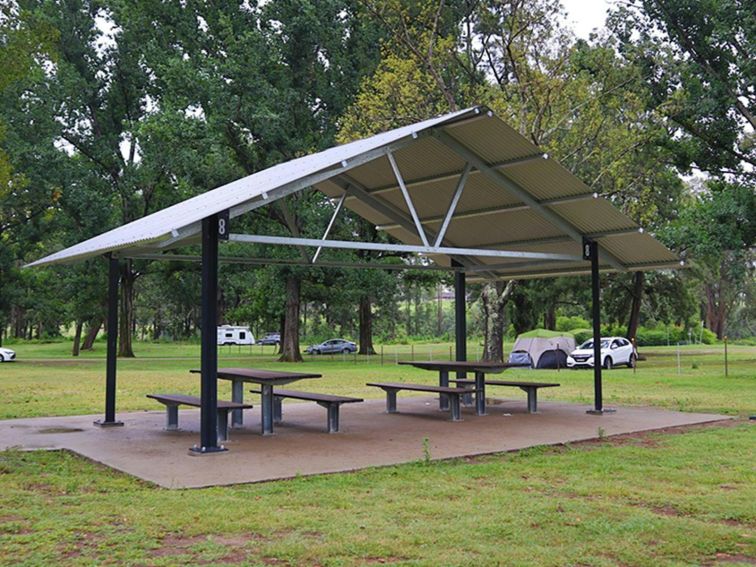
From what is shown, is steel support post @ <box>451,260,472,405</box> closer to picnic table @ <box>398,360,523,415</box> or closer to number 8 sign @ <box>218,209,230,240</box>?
picnic table @ <box>398,360,523,415</box>

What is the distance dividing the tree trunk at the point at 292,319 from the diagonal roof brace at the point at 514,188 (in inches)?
Result: 867

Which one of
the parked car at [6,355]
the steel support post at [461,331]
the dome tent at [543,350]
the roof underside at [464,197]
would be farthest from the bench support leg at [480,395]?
the parked car at [6,355]

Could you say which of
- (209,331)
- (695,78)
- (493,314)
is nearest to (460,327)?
(209,331)

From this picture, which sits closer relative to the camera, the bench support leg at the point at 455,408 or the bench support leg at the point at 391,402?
the bench support leg at the point at 455,408

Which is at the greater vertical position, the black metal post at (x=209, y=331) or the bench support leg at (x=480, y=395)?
the black metal post at (x=209, y=331)

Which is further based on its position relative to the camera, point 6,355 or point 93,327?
point 93,327

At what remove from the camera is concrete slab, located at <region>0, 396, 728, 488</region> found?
8617 mm

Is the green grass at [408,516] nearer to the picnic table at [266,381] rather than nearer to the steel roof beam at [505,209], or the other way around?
the picnic table at [266,381]

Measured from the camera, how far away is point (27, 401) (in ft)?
55.7

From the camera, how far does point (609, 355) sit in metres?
31.4

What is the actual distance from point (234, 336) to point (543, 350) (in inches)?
1585

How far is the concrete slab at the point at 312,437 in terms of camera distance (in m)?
8.62

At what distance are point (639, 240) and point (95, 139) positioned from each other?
31.7 meters

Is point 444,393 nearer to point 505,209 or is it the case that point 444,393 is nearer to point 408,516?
point 505,209
